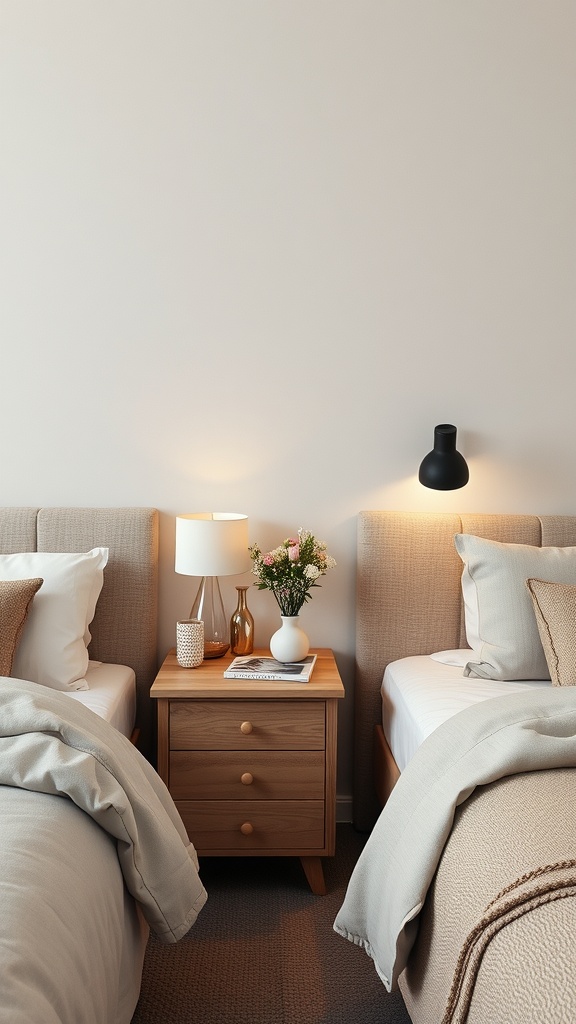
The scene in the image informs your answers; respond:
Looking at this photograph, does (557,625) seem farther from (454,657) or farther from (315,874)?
(315,874)

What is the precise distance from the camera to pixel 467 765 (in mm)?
1540

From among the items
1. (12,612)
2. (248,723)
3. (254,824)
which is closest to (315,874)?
(254,824)

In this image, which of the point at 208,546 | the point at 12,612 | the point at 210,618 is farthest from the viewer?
the point at 210,618

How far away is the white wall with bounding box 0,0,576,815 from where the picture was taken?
270 centimetres

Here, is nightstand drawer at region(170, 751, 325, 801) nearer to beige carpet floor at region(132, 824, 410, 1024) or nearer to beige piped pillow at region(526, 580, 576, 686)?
beige carpet floor at region(132, 824, 410, 1024)

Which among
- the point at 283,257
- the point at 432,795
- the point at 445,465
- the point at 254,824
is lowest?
the point at 254,824

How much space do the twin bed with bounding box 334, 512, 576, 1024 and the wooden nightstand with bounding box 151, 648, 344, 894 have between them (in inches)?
9.2

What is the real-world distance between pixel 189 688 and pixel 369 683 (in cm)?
66

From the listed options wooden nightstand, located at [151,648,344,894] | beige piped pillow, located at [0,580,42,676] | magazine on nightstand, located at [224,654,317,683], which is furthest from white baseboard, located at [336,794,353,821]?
beige piped pillow, located at [0,580,42,676]

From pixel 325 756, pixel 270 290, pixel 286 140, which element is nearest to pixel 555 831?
pixel 325 756

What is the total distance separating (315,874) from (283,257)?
74.7 inches

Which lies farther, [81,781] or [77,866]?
[81,781]

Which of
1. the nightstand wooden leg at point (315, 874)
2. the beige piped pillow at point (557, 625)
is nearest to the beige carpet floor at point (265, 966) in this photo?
the nightstand wooden leg at point (315, 874)

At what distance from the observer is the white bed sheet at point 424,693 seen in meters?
2.14
